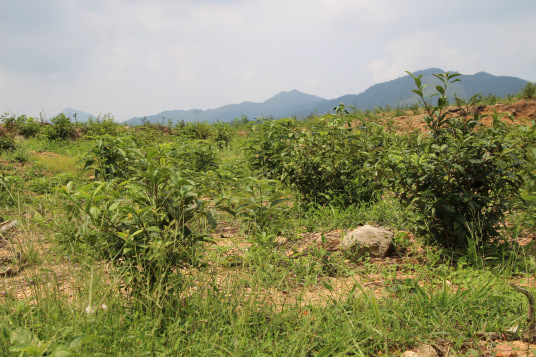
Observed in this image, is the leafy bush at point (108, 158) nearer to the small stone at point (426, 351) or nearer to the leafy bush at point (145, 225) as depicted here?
the leafy bush at point (145, 225)

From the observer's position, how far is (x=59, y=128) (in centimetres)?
1220

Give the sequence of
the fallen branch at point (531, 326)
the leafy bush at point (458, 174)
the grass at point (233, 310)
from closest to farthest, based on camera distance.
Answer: the grass at point (233, 310), the fallen branch at point (531, 326), the leafy bush at point (458, 174)

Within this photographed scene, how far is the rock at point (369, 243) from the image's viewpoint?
11.3 ft

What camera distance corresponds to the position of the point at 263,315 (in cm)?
215

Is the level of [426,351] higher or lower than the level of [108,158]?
lower

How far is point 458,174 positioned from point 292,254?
1653mm

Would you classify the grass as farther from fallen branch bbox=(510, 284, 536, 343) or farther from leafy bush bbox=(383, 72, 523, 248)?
leafy bush bbox=(383, 72, 523, 248)

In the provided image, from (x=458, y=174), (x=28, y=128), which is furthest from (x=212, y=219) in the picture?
(x=28, y=128)

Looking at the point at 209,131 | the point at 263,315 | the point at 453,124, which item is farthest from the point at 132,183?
the point at 209,131

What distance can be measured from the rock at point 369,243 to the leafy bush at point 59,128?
38.8 feet

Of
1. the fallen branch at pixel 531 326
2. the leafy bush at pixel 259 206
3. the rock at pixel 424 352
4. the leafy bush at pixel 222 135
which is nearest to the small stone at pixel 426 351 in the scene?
the rock at pixel 424 352

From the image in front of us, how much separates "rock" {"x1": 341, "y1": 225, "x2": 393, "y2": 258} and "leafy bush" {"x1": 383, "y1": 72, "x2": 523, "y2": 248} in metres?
0.38

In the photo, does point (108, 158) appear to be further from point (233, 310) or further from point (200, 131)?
point (200, 131)

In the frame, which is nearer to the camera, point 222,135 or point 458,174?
point 458,174
